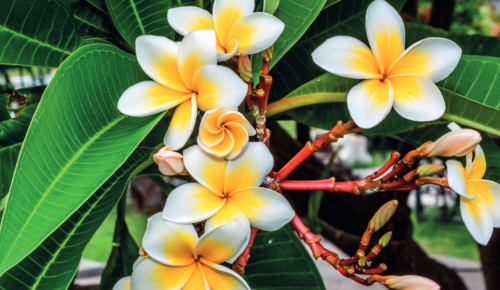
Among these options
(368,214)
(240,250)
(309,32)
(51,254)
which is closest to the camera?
(240,250)

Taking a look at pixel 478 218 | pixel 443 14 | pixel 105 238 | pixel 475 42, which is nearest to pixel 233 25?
pixel 478 218

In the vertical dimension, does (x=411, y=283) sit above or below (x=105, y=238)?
above

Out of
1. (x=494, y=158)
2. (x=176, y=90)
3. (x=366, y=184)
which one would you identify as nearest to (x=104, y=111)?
(x=176, y=90)

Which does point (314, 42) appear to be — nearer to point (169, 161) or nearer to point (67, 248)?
point (169, 161)

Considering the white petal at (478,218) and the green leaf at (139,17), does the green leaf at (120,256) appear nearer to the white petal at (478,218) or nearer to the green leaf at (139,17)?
the green leaf at (139,17)

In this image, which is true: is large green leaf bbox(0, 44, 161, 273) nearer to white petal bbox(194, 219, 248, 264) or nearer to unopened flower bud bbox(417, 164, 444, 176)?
white petal bbox(194, 219, 248, 264)

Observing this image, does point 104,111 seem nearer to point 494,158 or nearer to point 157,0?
point 157,0
